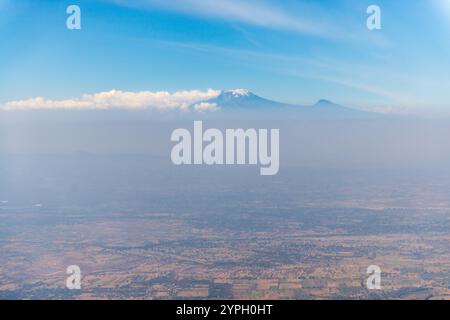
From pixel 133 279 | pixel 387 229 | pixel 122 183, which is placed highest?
pixel 122 183

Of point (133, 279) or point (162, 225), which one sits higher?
point (162, 225)

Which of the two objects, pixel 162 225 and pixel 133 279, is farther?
pixel 162 225

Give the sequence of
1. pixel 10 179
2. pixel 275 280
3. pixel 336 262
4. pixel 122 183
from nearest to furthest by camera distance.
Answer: pixel 275 280 → pixel 336 262 → pixel 10 179 → pixel 122 183

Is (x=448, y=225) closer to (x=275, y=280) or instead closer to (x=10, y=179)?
(x=275, y=280)

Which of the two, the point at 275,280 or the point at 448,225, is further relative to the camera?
the point at 448,225
